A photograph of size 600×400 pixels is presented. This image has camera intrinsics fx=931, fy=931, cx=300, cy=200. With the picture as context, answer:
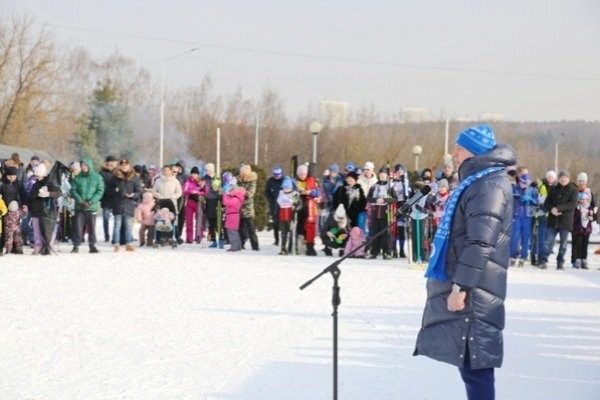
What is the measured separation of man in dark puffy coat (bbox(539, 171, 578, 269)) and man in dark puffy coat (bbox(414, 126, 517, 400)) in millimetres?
13111

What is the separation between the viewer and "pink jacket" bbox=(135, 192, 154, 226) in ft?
66.7

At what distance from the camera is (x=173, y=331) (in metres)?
9.47

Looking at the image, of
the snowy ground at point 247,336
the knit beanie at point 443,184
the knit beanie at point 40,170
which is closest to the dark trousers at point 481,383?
the snowy ground at point 247,336

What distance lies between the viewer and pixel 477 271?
200 inches

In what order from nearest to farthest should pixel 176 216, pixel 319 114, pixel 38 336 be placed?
pixel 38 336 < pixel 176 216 < pixel 319 114

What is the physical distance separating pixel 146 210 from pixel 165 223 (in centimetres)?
51

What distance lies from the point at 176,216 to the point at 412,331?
11.7 m

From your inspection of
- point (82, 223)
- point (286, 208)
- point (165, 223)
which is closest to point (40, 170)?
point (82, 223)

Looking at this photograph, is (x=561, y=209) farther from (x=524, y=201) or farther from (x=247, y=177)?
(x=247, y=177)

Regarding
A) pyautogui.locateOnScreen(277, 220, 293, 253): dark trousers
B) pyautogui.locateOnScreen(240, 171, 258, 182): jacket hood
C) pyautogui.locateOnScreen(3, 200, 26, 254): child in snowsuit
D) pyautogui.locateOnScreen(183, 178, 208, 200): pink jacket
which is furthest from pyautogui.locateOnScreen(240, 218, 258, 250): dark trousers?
pyautogui.locateOnScreen(3, 200, 26, 254): child in snowsuit

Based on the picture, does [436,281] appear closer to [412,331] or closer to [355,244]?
[412,331]

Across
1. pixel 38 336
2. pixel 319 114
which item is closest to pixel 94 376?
pixel 38 336

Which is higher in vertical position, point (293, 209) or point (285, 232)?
point (293, 209)

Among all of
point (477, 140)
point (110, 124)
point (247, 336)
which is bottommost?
point (247, 336)
